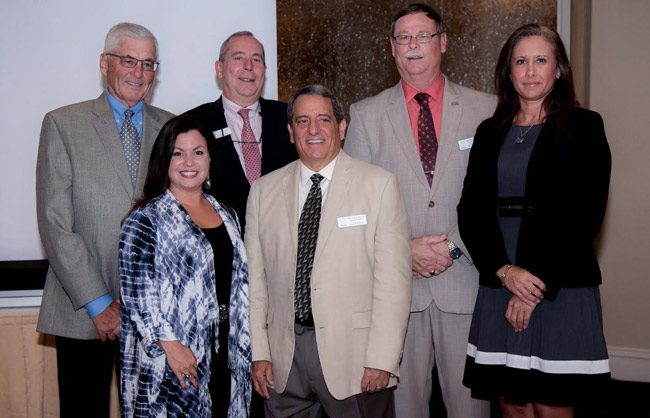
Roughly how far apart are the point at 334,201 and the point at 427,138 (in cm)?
61

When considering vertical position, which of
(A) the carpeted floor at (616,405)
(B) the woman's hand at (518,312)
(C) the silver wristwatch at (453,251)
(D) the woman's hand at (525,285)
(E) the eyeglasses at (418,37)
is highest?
(E) the eyeglasses at (418,37)

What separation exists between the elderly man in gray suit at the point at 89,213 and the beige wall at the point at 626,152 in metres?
3.17

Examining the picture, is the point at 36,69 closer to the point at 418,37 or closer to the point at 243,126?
the point at 243,126

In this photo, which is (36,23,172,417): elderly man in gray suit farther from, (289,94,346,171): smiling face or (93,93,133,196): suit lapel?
(289,94,346,171): smiling face

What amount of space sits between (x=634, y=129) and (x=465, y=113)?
217 centimetres

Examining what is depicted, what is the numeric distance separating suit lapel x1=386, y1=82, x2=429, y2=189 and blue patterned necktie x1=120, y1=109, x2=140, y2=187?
1.13 metres

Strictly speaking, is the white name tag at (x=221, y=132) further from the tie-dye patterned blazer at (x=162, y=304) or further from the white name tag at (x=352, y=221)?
the white name tag at (x=352, y=221)

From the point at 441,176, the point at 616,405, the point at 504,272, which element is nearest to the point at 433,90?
the point at 441,176

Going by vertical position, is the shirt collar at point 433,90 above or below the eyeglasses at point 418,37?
below

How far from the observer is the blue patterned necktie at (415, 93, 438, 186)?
2797mm

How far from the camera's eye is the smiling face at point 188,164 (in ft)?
8.30

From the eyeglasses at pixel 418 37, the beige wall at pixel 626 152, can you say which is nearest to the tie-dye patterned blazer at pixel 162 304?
the eyeglasses at pixel 418 37

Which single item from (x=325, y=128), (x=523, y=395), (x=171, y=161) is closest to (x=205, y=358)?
(x=171, y=161)

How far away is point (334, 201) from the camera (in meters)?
2.48
